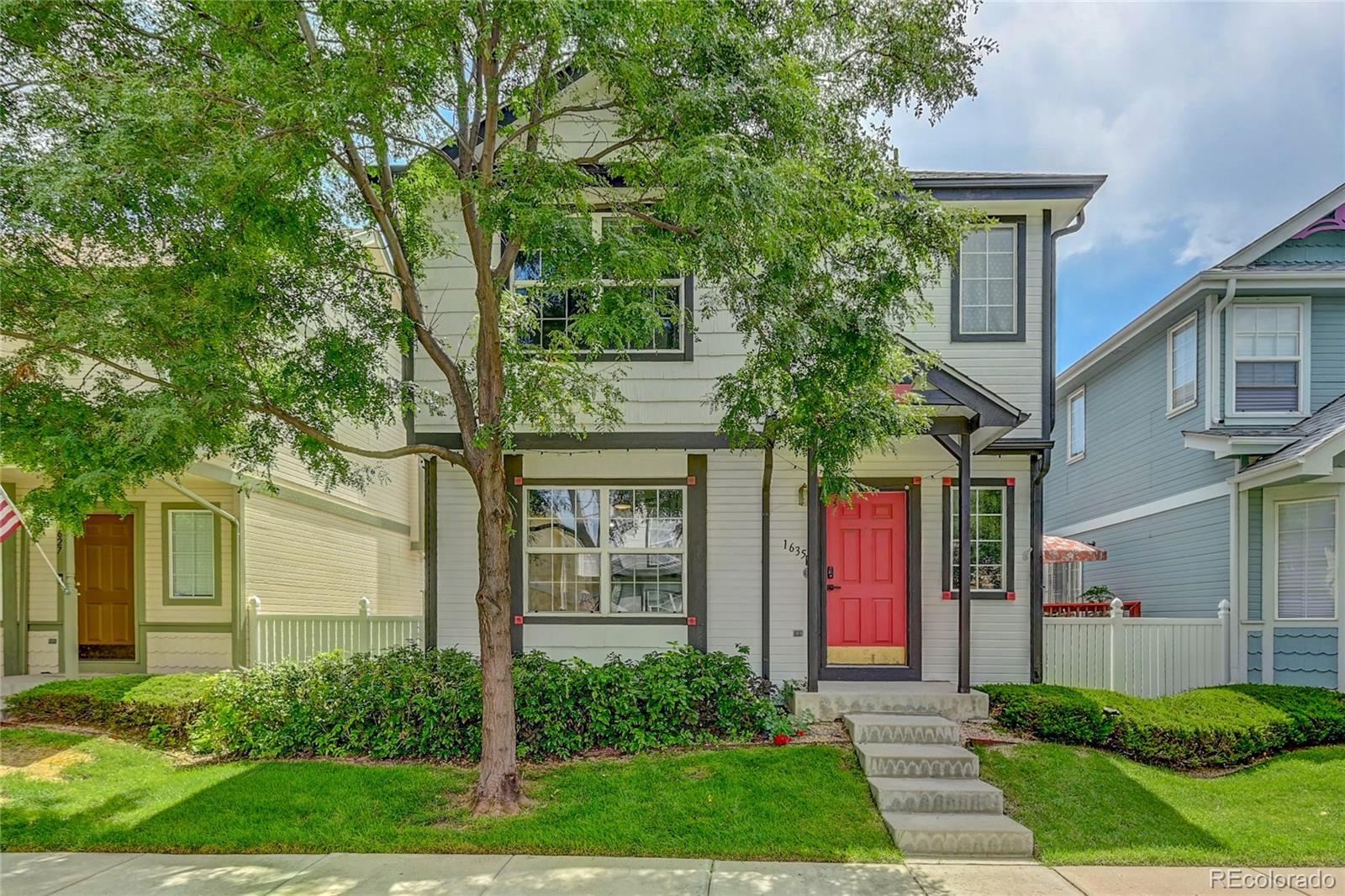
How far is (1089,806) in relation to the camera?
20.4 feet

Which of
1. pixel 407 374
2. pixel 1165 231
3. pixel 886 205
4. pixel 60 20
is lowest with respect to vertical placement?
pixel 407 374

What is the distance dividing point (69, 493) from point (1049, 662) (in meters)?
9.61

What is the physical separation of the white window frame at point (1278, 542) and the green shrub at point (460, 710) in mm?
6784

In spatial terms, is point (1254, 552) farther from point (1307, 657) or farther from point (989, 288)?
point (989, 288)

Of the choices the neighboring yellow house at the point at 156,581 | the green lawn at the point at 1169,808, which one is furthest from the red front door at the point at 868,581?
the neighboring yellow house at the point at 156,581

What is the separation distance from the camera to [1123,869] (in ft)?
17.3

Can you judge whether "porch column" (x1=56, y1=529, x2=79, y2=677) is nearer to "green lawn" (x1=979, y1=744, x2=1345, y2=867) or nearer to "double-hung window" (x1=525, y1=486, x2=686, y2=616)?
"double-hung window" (x1=525, y1=486, x2=686, y2=616)

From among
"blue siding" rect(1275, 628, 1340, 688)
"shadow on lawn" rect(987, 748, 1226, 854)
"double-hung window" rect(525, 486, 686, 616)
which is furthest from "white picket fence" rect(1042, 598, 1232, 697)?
"double-hung window" rect(525, 486, 686, 616)

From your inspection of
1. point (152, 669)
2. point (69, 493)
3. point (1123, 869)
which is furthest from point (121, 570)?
point (1123, 869)

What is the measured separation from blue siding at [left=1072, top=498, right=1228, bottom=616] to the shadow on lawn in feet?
15.6

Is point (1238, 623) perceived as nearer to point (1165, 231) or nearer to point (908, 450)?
point (908, 450)

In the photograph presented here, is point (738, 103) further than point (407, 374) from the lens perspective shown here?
No

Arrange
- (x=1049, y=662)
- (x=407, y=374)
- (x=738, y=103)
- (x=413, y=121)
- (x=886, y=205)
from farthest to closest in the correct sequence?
(x=1049, y=662)
(x=407, y=374)
(x=886, y=205)
(x=413, y=121)
(x=738, y=103)

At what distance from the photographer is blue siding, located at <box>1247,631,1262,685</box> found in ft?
31.9
